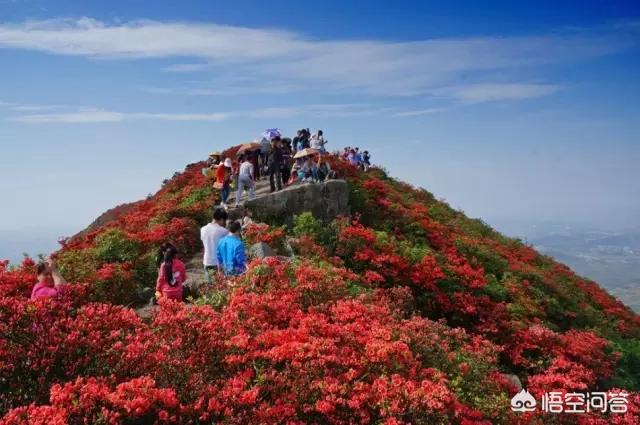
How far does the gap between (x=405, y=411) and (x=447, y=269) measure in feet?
A: 36.9

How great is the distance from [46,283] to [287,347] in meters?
4.49

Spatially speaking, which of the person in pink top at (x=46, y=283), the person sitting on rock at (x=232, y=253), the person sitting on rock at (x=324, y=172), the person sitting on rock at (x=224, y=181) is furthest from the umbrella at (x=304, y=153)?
the person in pink top at (x=46, y=283)

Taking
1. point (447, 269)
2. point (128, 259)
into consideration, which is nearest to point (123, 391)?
point (128, 259)

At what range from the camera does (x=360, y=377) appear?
24.6ft

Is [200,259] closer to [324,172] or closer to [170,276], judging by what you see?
[170,276]

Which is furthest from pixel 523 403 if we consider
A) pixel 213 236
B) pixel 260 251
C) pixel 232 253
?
pixel 213 236

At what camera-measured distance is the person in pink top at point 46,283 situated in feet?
27.3

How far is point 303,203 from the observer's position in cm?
1983

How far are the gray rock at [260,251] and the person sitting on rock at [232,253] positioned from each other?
1906mm

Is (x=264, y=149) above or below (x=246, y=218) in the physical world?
above

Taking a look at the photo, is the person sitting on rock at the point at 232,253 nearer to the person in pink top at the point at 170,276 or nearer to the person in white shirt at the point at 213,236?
the person in white shirt at the point at 213,236

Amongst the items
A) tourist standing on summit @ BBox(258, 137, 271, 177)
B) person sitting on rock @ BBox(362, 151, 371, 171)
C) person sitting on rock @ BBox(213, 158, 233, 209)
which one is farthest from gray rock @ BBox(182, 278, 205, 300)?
person sitting on rock @ BBox(362, 151, 371, 171)

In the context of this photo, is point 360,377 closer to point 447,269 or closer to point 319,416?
point 319,416

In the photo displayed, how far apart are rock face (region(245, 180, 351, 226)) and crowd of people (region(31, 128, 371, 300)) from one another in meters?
0.59
